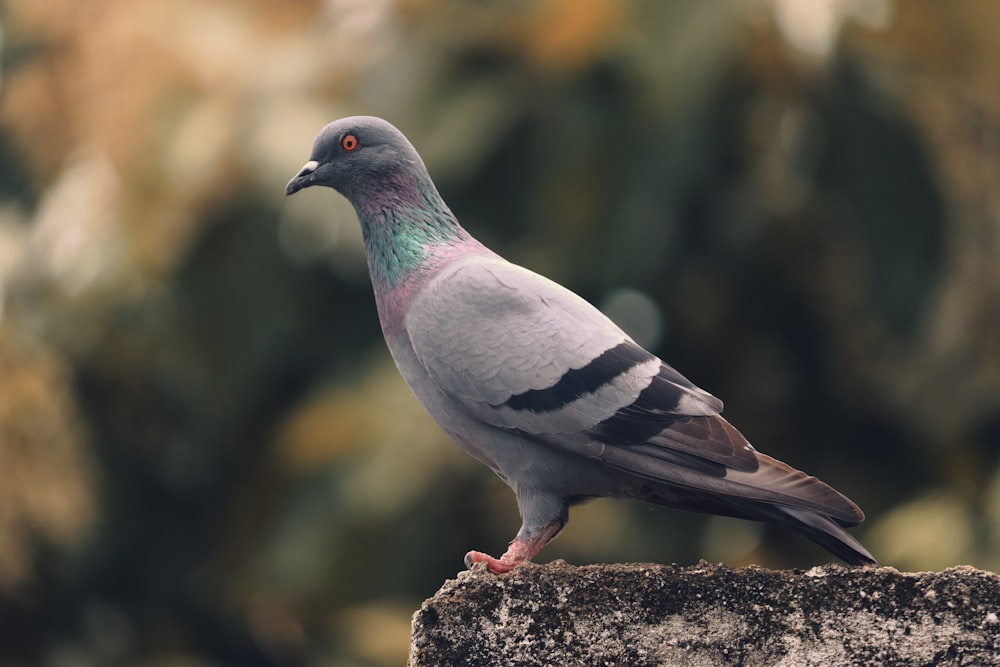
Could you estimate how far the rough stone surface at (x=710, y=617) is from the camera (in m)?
3.78

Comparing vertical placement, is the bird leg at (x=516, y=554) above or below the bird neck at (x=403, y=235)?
below

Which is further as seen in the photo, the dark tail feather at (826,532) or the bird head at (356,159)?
the bird head at (356,159)

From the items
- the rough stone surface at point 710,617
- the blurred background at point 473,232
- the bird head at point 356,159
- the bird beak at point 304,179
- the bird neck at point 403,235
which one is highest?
the blurred background at point 473,232

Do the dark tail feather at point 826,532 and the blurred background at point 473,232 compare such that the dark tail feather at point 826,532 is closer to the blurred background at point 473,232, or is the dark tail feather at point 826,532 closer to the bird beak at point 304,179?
the bird beak at point 304,179

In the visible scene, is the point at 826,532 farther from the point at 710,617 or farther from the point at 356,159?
the point at 356,159

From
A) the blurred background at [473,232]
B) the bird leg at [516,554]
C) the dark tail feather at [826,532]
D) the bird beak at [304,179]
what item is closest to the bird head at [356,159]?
the bird beak at [304,179]

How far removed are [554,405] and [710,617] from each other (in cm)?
91

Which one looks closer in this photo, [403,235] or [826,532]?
[826,532]

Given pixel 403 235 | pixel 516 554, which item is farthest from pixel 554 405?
pixel 403 235

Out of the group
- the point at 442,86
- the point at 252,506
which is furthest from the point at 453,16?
the point at 252,506

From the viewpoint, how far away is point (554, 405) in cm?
447

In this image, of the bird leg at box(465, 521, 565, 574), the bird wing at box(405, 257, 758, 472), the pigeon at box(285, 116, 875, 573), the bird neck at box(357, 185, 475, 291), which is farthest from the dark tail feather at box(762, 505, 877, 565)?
the bird neck at box(357, 185, 475, 291)


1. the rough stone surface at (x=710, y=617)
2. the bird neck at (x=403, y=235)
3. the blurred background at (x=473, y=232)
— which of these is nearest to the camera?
the rough stone surface at (x=710, y=617)

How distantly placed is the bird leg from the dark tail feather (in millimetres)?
767
